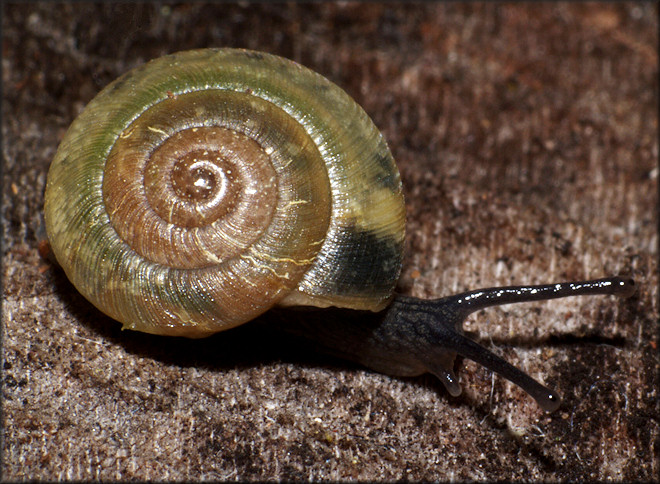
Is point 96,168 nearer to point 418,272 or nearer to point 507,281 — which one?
point 418,272

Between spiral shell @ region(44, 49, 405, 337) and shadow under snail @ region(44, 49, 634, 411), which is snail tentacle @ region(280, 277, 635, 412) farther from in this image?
spiral shell @ region(44, 49, 405, 337)

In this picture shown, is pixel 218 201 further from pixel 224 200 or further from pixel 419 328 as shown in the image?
pixel 419 328

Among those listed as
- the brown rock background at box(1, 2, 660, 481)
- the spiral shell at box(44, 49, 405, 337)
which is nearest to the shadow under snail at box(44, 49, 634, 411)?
the spiral shell at box(44, 49, 405, 337)

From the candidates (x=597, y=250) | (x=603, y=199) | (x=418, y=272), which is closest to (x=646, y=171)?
(x=603, y=199)

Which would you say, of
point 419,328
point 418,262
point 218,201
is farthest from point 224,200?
point 418,262

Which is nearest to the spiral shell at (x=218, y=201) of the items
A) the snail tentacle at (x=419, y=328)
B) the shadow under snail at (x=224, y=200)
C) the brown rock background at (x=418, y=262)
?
the shadow under snail at (x=224, y=200)

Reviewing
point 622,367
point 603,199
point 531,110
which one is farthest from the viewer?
point 531,110
